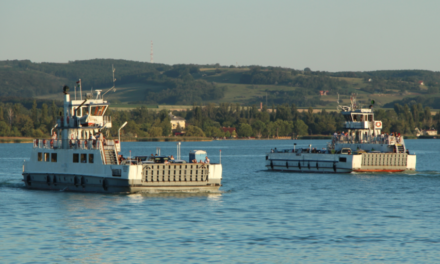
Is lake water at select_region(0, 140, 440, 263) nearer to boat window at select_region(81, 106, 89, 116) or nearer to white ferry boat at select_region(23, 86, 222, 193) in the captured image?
white ferry boat at select_region(23, 86, 222, 193)

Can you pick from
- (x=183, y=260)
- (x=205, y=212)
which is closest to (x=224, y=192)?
(x=205, y=212)

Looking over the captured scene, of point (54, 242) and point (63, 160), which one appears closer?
point (54, 242)

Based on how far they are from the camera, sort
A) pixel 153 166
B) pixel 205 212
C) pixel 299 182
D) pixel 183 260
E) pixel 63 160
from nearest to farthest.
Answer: pixel 183 260 → pixel 205 212 → pixel 153 166 → pixel 63 160 → pixel 299 182

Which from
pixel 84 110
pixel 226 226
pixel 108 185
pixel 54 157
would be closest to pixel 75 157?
pixel 54 157

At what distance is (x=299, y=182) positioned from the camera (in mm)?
79750

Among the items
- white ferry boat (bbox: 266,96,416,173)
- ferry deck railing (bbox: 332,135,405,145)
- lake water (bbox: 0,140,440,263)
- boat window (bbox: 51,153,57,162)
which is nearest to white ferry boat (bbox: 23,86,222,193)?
boat window (bbox: 51,153,57,162)

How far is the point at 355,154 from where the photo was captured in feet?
298

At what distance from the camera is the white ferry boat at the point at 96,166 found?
57.9 m

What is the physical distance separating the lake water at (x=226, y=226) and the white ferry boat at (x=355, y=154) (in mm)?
19713

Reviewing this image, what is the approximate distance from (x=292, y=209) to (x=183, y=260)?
21.1m

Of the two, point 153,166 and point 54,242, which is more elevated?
point 153,166

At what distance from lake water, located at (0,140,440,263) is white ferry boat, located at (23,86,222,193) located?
1.27 metres

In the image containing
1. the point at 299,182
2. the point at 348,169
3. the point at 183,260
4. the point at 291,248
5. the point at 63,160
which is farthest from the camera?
the point at 348,169

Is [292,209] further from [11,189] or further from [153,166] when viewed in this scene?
[11,189]
